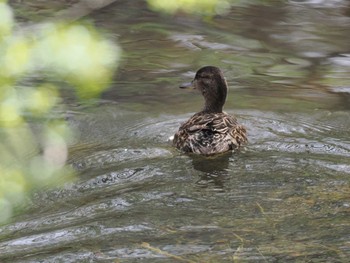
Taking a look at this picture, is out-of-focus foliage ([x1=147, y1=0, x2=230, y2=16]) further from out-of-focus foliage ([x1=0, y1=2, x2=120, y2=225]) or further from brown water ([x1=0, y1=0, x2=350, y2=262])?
brown water ([x1=0, y1=0, x2=350, y2=262])

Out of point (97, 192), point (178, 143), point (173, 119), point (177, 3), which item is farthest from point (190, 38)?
point (177, 3)

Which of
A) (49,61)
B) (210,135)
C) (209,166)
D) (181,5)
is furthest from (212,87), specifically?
(49,61)

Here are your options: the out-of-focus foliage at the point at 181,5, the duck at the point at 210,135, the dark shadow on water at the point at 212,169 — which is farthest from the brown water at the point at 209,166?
the out-of-focus foliage at the point at 181,5

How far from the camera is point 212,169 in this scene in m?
7.96

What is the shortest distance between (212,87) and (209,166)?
164 cm

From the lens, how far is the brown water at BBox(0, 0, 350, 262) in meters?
6.00

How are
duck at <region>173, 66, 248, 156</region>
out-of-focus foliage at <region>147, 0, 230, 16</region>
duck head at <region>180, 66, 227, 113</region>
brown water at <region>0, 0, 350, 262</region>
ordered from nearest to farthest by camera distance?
out-of-focus foliage at <region>147, 0, 230, 16</region> < brown water at <region>0, 0, 350, 262</region> < duck at <region>173, 66, 248, 156</region> < duck head at <region>180, 66, 227, 113</region>

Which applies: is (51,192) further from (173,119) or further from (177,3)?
(177,3)

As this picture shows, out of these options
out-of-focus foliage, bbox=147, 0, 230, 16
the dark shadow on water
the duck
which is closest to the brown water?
the dark shadow on water

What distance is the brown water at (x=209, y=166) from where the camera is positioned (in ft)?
19.7

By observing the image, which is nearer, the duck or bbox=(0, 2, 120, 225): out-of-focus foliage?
bbox=(0, 2, 120, 225): out-of-focus foliage

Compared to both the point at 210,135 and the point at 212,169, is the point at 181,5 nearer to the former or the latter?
the point at 212,169

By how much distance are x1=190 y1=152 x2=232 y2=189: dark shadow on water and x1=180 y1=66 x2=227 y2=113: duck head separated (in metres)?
1.12

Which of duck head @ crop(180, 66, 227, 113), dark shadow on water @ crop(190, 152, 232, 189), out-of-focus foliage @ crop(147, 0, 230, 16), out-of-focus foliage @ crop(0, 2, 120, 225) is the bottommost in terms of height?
dark shadow on water @ crop(190, 152, 232, 189)
